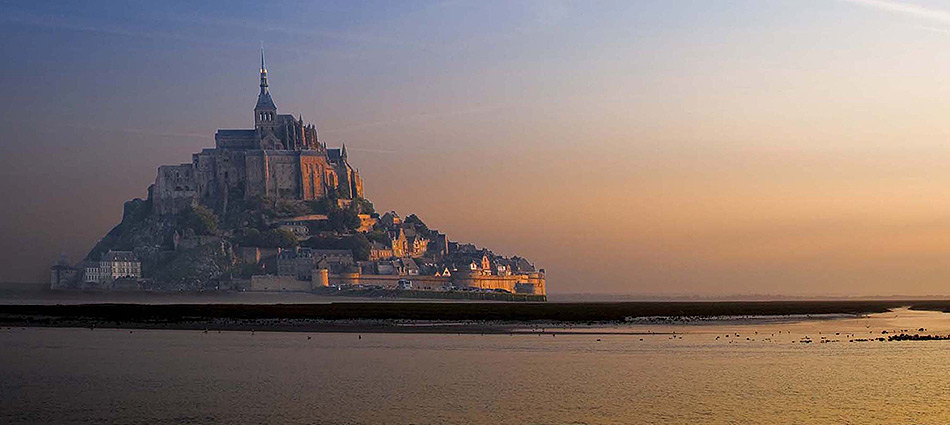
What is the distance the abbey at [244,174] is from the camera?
182m

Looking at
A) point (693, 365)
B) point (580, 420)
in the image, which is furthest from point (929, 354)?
point (580, 420)

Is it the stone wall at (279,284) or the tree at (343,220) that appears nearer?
the stone wall at (279,284)

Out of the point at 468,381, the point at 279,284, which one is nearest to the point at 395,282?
the point at 279,284

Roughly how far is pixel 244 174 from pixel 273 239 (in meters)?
17.7

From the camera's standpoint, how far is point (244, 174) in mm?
183625

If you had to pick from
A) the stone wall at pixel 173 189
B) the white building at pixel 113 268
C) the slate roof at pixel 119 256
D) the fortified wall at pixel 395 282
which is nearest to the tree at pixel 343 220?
the fortified wall at pixel 395 282

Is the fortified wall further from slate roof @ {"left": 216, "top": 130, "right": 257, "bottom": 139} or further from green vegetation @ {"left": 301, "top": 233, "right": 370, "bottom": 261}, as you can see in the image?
slate roof @ {"left": 216, "top": 130, "right": 257, "bottom": 139}

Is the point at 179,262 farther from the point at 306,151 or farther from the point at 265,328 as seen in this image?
the point at 265,328

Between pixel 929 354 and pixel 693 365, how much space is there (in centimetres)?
1031

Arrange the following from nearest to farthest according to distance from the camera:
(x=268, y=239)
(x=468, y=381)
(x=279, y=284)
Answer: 1. (x=468, y=381)
2. (x=279, y=284)
3. (x=268, y=239)

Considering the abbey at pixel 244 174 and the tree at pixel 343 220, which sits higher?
the abbey at pixel 244 174

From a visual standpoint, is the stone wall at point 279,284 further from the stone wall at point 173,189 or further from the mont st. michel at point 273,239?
the stone wall at point 173,189

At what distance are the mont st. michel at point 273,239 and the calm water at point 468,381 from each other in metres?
114

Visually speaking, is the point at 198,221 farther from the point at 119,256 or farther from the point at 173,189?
the point at 119,256
